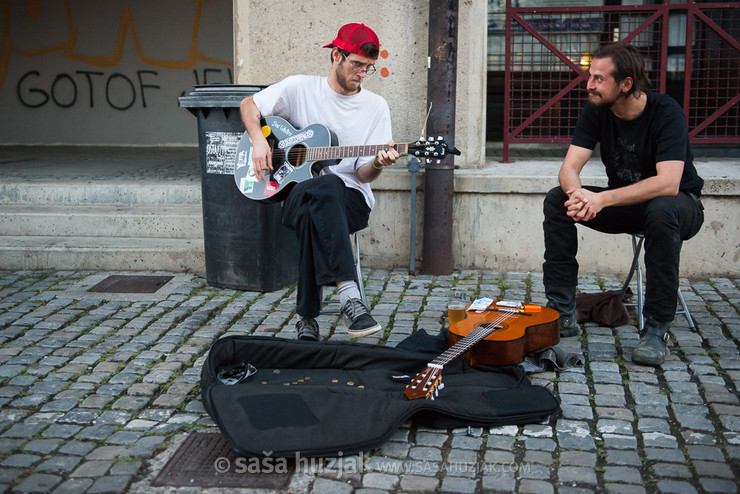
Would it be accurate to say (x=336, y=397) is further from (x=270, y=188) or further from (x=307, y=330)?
(x=270, y=188)

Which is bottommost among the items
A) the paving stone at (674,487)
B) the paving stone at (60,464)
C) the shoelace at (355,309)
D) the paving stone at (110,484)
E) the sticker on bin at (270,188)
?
the paving stone at (674,487)

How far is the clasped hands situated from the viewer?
152 inches

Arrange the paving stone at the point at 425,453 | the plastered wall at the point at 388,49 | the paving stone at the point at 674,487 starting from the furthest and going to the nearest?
the plastered wall at the point at 388,49 < the paving stone at the point at 425,453 < the paving stone at the point at 674,487

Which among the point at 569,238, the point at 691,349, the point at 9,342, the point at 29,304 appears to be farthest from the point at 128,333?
the point at 691,349

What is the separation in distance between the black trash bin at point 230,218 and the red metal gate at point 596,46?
1974 mm

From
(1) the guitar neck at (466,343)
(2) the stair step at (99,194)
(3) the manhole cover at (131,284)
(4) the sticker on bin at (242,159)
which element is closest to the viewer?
(1) the guitar neck at (466,343)

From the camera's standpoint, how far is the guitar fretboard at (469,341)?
133 inches

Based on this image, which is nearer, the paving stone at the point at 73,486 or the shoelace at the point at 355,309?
the paving stone at the point at 73,486

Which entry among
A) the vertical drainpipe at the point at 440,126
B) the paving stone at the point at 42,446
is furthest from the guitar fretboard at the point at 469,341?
the vertical drainpipe at the point at 440,126

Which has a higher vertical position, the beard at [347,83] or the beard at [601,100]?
the beard at [347,83]

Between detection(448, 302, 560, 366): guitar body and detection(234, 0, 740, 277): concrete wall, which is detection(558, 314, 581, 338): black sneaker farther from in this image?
detection(234, 0, 740, 277): concrete wall

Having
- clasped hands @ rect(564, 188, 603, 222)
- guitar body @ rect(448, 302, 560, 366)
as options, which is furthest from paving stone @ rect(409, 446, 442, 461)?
clasped hands @ rect(564, 188, 603, 222)

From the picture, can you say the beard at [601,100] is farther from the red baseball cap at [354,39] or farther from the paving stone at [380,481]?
the paving stone at [380,481]

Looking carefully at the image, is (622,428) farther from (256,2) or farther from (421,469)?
(256,2)
